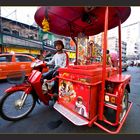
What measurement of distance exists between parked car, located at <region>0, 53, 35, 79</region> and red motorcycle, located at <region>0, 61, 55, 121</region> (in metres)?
3.43

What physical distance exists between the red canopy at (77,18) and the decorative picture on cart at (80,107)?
1776 mm

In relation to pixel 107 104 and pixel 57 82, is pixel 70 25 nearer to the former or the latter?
pixel 57 82

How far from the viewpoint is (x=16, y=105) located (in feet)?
10.2

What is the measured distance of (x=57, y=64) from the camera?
13.0ft

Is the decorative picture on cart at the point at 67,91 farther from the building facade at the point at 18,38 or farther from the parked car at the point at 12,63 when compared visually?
the building facade at the point at 18,38

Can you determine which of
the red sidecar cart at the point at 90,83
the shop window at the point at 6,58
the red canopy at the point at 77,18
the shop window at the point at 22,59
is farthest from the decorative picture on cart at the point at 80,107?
the shop window at the point at 22,59

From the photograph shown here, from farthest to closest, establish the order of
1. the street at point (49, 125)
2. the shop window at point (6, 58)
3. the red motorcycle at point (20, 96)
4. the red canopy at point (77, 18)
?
1. the shop window at point (6, 58)
2. the red canopy at point (77, 18)
3. the red motorcycle at point (20, 96)
4. the street at point (49, 125)

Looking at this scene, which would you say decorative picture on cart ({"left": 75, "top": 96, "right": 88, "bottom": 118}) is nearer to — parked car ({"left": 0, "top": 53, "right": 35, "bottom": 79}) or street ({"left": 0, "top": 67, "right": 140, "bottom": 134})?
street ({"left": 0, "top": 67, "right": 140, "bottom": 134})

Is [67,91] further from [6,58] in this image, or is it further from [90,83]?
[6,58]

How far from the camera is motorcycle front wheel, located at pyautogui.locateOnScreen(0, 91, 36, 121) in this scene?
294cm

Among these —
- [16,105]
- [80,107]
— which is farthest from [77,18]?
[16,105]

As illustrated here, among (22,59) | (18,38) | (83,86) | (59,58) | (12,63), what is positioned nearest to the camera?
(83,86)

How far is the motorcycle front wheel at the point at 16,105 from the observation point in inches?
116

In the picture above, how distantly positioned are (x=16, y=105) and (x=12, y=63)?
450 centimetres
